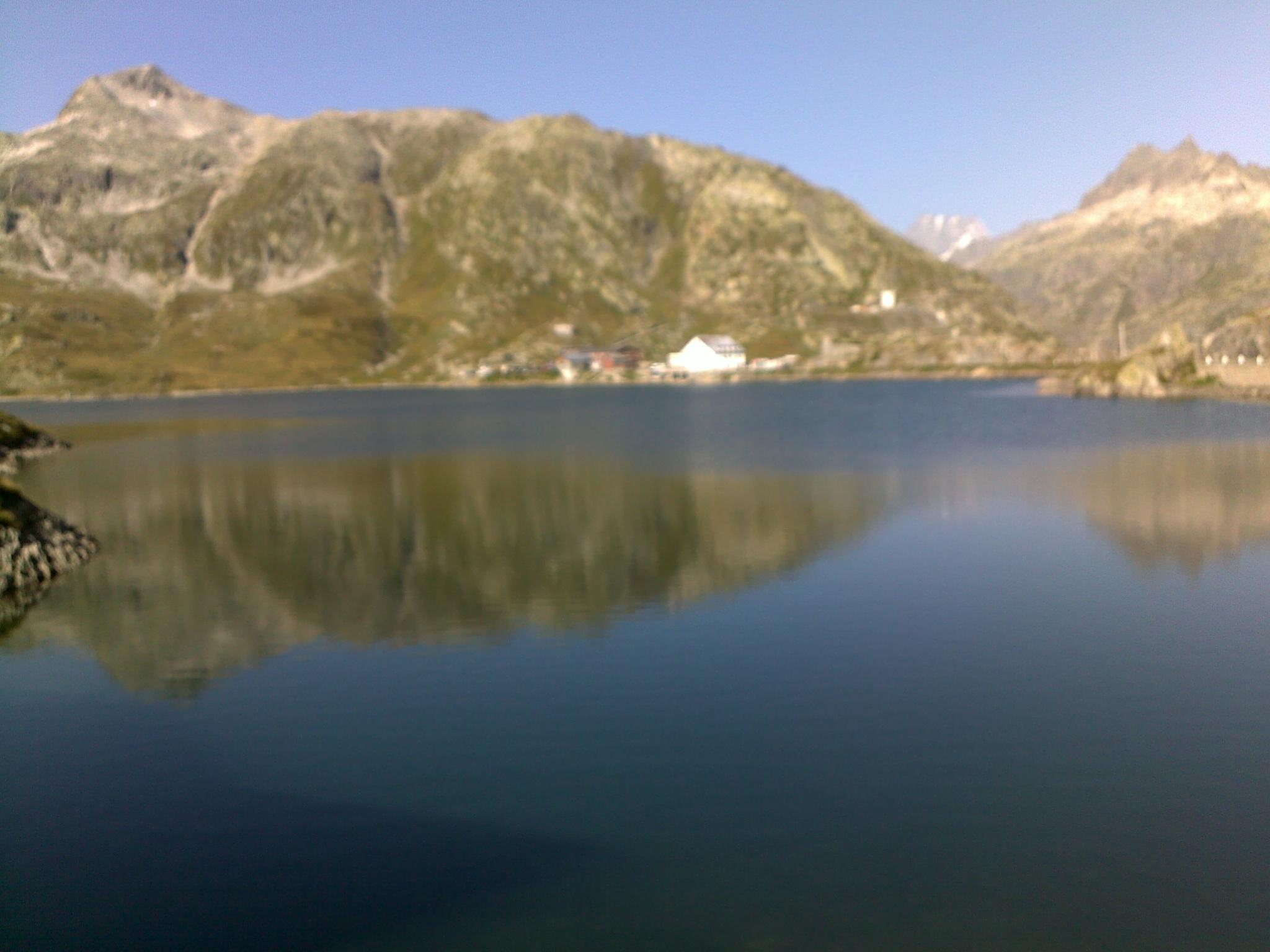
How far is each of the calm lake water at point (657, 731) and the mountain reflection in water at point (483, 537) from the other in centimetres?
33

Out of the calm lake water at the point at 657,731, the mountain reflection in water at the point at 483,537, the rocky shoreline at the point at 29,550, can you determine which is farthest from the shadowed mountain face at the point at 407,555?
the rocky shoreline at the point at 29,550

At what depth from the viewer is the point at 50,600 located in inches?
1560

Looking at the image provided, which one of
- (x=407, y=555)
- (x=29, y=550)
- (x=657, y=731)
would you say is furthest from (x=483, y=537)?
(x=657, y=731)

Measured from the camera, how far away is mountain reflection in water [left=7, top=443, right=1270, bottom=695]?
34656 millimetres

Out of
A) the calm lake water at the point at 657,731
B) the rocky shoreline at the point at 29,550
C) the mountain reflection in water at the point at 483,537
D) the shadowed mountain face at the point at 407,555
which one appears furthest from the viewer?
the rocky shoreline at the point at 29,550

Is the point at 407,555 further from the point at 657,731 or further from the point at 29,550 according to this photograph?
the point at 657,731

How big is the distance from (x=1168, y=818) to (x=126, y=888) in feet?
65.6

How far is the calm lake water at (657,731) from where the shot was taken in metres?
16.0

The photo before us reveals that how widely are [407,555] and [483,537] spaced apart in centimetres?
491

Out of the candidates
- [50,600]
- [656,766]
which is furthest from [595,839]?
[50,600]

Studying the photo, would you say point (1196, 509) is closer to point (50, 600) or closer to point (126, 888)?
point (126, 888)

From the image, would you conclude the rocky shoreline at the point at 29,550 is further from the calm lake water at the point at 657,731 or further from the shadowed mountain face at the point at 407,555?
the shadowed mountain face at the point at 407,555

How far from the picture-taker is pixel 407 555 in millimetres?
45688

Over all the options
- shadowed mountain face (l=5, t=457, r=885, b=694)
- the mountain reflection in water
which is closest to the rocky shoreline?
the mountain reflection in water
